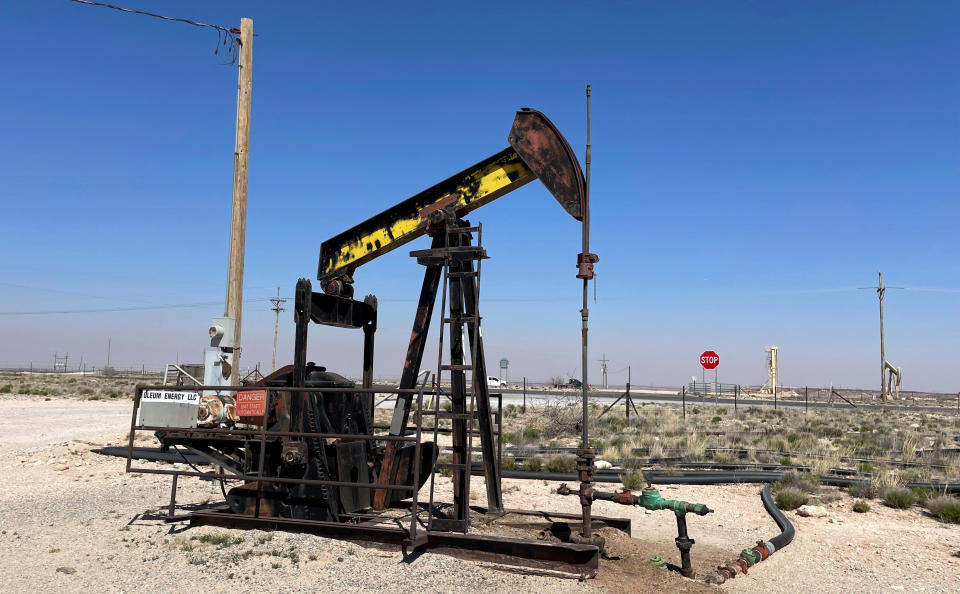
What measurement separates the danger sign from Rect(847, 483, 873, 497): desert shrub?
912 cm

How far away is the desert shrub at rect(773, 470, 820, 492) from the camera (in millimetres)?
11023

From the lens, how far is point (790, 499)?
10148mm

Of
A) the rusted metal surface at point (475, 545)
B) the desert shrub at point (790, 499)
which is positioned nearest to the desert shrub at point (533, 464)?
the desert shrub at point (790, 499)

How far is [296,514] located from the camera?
22.6ft

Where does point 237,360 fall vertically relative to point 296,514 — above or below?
above

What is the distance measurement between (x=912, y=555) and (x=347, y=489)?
608 centimetres

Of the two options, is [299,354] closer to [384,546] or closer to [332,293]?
[332,293]

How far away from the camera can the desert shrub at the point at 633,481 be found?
37.3ft

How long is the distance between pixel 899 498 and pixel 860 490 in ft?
2.55

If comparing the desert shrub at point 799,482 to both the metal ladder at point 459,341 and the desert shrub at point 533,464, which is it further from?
the metal ladder at point 459,341

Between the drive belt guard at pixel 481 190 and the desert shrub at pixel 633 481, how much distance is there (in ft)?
20.5

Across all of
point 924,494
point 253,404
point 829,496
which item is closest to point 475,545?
point 253,404

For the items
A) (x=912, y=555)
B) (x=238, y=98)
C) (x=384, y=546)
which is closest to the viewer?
(x=384, y=546)

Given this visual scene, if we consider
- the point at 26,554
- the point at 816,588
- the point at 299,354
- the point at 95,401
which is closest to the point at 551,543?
the point at 816,588
